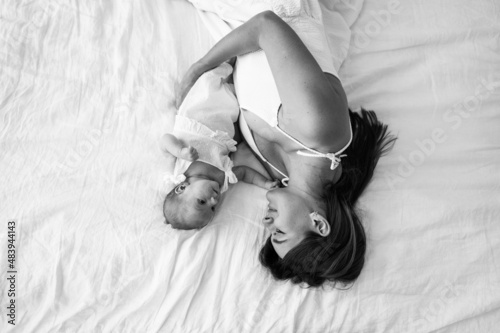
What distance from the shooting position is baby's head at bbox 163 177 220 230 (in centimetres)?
113

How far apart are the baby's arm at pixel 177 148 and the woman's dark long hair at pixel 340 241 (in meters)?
0.30

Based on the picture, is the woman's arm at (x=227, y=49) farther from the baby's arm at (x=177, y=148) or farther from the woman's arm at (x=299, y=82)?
the baby's arm at (x=177, y=148)

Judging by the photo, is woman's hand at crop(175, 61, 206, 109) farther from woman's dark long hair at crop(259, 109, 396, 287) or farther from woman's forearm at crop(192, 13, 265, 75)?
woman's dark long hair at crop(259, 109, 396, 287)

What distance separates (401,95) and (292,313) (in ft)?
2.43

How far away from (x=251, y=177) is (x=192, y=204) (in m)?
0.23

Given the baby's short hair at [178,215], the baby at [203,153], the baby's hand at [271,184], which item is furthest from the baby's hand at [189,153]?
the baby's hand at [271,184]

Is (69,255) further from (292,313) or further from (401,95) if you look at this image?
(401,95)

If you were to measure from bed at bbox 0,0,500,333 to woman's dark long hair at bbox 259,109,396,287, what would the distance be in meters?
0.05

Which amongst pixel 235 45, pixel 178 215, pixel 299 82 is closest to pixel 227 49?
pixel 235 45

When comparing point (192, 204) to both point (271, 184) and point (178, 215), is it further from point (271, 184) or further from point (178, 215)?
point (271, 184)

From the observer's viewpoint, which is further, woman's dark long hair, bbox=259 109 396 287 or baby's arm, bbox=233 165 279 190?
baby's arm, bbox=233 165 279 190

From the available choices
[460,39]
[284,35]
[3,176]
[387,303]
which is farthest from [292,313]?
[460,39]

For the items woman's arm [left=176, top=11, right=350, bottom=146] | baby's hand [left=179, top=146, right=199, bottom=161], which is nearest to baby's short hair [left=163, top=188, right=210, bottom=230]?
baby's hand [left=179, top=146, right=199, bottom=161]

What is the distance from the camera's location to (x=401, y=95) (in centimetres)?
139
